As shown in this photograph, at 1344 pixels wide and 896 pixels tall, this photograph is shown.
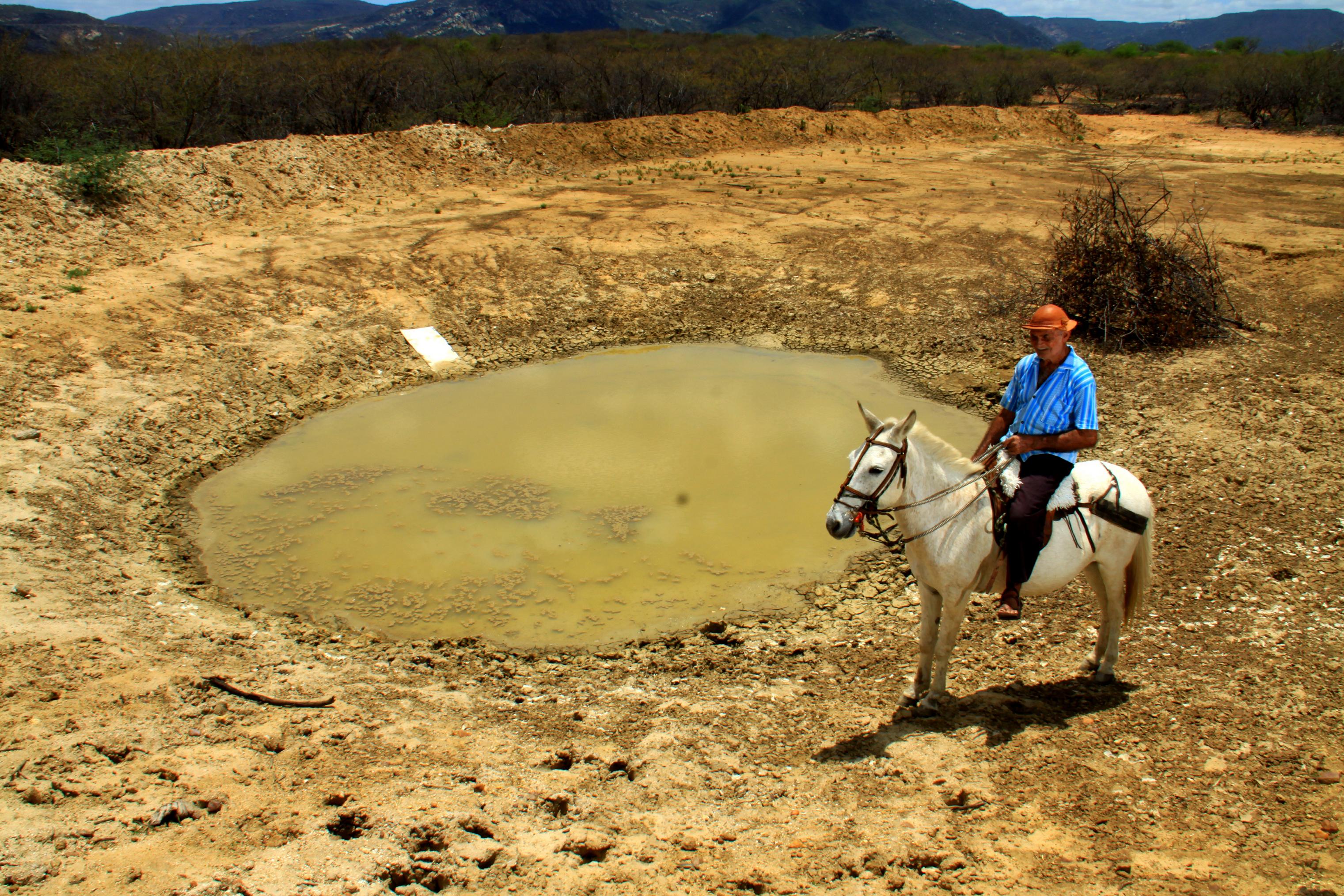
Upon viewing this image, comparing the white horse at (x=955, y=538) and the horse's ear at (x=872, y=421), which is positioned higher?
the horse's ear at (x=872, y=421)

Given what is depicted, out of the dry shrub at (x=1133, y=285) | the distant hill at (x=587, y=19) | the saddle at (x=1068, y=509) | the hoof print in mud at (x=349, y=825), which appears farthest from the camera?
the distant hill at (x=587, y=19)

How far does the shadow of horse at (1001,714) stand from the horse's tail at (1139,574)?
51 cm

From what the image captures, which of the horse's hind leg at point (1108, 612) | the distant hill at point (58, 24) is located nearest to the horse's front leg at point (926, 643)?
the horse's hind leg at point (1108, 612)

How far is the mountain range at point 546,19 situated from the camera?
95.8 m

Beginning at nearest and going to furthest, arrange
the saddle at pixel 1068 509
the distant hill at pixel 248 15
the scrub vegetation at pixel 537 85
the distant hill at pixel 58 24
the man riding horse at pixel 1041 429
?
the man riding horse at pixel 1041 429, the saddle at pixel 1068 509, the scrub vegetation at pixel 537 85, the distant hill at pixel 58 24, the distant hill at pixel 248 15

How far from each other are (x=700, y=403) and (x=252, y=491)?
553 centimetres

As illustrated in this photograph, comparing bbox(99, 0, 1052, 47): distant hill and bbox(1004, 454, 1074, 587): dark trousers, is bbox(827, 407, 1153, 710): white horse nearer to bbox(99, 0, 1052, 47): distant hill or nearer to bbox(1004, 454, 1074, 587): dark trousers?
bbox(1004, 454, 1074, 587): dark trousers

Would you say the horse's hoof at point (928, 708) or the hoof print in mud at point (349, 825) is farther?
the horse's hoof at point (928, 708)

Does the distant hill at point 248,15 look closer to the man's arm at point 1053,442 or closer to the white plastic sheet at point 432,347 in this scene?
the white plastic sheet at point 432,347

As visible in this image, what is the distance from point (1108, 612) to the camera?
17.1ft

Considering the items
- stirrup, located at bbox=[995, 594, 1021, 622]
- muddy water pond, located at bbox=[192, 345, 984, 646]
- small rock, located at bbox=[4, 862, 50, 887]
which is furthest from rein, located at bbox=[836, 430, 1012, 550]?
small rock, located at bbox=[4, 862, 50, 887]

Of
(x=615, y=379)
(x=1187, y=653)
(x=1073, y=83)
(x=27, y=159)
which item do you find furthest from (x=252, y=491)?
(x=1073, y=83)

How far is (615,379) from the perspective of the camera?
39.6ft

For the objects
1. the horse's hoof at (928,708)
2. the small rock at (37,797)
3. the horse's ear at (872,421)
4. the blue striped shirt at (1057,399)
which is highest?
the blue striped shirt at (1057,399)
